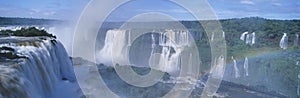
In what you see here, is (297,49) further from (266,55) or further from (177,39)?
(177,39)

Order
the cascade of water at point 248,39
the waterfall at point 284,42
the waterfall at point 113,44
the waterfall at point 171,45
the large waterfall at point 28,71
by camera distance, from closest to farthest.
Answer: the large waterfall at point 28,71 < the waterfall at point 113,44 < the waterfall at point 171,45 < the waterfall at point 284,42 < the cascade of water at point 248,39

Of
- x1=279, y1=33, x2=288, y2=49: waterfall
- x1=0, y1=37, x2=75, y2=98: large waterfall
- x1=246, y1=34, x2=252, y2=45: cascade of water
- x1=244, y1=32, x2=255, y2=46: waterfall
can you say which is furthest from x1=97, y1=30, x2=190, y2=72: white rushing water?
x1=0, y1=37, x2=75, y2=98: large waterfall

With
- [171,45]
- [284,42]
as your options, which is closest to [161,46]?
[171,45]

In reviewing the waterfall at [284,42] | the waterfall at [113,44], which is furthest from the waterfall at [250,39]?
the waterfall at [113,44]

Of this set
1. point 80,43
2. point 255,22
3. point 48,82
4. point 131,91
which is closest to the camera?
point 48,82

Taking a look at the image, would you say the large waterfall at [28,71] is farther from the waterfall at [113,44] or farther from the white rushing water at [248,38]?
the white rushing water at [248,38]

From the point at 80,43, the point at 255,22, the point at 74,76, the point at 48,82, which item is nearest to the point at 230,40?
the point at 255,22
